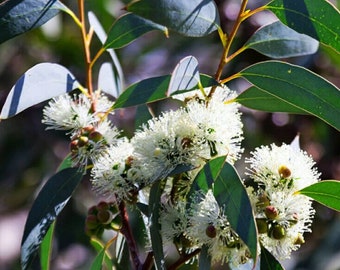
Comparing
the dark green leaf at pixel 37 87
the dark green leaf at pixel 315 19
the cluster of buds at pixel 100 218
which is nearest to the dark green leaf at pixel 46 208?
the cluster of buds at pixel 100 218

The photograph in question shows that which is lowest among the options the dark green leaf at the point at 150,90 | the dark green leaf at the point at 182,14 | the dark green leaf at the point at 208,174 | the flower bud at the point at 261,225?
the flower bud at the point at 261,225

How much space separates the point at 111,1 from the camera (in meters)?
3.30

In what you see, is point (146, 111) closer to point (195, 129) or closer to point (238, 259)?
point (195, 129)

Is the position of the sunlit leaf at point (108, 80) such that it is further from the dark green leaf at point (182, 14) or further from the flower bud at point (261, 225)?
the flower bud at point (261, 225)

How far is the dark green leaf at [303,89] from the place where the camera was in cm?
136

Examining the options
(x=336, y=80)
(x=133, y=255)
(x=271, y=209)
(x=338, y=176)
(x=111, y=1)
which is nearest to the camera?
(x=271, y=209)

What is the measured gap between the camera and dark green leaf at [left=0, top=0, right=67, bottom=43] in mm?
1500

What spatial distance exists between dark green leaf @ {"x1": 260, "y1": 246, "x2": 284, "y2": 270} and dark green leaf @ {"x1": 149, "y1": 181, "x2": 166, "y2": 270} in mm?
166

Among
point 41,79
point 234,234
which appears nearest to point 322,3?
point 234,234

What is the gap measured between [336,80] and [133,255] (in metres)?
1.81

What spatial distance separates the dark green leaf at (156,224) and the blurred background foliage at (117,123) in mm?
1423

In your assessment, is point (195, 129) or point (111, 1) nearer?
point (195, 129)

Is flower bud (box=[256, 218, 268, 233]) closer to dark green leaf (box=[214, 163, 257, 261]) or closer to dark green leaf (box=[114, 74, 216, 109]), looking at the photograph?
dark green leaf (box=[214, 163, 257, 261])

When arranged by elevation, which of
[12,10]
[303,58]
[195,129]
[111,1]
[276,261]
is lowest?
[303,58]
